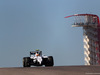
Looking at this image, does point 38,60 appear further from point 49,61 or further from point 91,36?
point 91,36

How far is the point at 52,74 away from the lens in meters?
19.3

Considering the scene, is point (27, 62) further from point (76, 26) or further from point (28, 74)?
point (76, 26)

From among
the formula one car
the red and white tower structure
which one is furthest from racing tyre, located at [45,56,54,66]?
the red and white tower structure

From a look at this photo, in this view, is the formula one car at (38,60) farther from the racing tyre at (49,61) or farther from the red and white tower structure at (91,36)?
the red and white tower structure at (91,36)

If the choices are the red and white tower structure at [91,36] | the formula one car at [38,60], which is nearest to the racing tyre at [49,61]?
the formula one car at [38,60]

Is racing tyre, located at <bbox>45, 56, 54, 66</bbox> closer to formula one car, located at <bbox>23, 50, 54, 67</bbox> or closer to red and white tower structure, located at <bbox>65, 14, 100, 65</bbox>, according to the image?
formula one car, located at <bbox>23, 50, 54, 67</bbox>

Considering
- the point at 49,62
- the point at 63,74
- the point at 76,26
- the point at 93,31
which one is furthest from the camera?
the point at 93,31

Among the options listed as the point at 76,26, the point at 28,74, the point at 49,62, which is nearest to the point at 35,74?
the point at 28,74

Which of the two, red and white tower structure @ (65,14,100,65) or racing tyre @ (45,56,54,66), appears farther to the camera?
red and white tower structure @ (65,14,100,65)

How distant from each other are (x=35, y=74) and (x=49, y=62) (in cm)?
1795

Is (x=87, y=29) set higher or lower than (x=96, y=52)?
higher

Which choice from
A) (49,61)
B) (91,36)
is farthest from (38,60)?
(91,36)

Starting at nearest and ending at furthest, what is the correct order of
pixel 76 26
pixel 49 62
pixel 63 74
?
pixel 63 74
pixel 49 62
pixel 76 26

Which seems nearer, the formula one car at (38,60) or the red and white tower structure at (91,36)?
the formula one car at (38,60)
